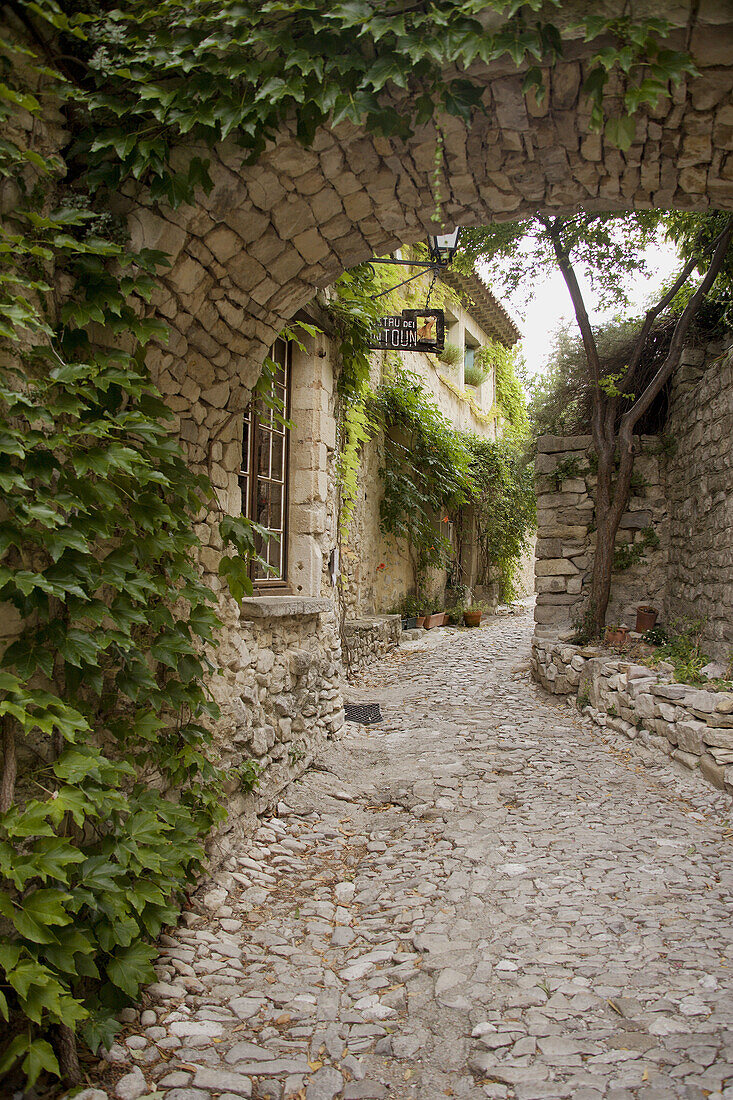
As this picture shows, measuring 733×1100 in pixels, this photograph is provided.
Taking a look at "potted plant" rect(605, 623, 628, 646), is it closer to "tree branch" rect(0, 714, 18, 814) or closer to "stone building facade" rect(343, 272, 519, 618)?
"stone building facade" rect(343, 272, 519, 618)

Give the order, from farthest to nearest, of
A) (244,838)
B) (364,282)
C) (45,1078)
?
(364,282) < (244,838) < (45,1078)

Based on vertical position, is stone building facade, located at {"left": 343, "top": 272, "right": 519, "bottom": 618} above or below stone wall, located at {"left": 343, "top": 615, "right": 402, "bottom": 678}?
above

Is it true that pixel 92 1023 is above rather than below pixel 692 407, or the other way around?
below

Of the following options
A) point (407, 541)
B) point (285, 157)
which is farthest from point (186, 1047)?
point (407, 541)

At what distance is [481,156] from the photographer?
233cm

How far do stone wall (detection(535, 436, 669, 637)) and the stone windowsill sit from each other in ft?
10.1

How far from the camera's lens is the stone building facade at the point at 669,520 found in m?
4.86

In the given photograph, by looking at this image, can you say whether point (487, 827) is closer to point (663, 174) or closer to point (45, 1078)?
point (45, 1078)

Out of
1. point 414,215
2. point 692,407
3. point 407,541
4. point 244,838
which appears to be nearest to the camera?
point 414,215

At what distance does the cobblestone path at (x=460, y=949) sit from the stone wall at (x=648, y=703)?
6.2 inches

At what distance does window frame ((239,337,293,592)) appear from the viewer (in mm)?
3914

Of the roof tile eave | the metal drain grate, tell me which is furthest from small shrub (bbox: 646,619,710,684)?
the roof tile eave

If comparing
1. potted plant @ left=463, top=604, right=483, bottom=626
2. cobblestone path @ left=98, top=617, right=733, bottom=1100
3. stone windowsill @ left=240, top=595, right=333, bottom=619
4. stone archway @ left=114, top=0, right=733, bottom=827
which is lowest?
cobblestone path @ left=98, top=617, right=733, bottom=1100

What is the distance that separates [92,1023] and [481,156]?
2.79m
